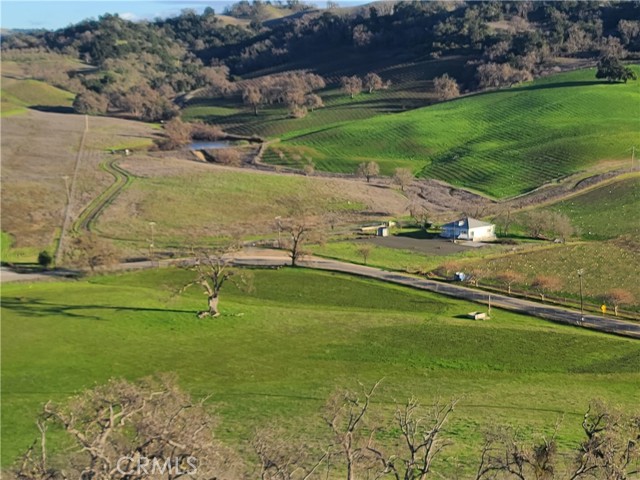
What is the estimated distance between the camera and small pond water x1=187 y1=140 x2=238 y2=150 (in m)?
138

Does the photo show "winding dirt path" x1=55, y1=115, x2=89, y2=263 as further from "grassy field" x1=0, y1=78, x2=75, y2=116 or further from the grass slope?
"grassy field" x1=0, y1=78, x2=75, y2=116

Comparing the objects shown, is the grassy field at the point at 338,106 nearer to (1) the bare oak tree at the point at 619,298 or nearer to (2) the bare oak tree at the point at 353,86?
(2) the bare oak tree at the point at 353,86

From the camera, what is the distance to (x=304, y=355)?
140 feet

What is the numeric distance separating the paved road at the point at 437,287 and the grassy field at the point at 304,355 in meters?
1.66

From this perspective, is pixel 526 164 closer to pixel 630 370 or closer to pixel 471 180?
pixel 471 180

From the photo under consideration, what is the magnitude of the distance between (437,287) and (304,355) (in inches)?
701

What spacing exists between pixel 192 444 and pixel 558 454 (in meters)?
15.6

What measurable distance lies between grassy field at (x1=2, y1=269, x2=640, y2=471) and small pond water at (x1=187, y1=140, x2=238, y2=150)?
83839mm

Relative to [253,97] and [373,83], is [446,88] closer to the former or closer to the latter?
[373,83]

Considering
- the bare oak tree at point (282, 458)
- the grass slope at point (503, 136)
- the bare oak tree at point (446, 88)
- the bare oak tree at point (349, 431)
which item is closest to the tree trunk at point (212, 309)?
the bare oak tree at point (349, 431)

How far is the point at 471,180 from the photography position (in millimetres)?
102000

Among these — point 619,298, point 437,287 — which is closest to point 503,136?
point 437,287

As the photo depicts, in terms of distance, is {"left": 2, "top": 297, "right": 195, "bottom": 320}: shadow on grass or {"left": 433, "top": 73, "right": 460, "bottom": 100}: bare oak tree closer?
{"left": 2, "top": 297, "right": 195, "bottom": 320}: shadow on grass

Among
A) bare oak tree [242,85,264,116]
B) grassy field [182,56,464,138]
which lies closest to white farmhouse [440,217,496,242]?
grassy field [182,56,464,138]
